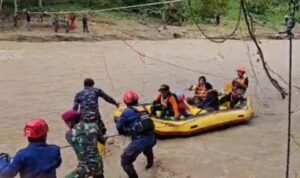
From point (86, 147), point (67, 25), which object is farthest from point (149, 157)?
point (67, 25)

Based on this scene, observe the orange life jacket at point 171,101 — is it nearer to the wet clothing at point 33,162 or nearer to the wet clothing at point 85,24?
the wet clothing at point 33,162

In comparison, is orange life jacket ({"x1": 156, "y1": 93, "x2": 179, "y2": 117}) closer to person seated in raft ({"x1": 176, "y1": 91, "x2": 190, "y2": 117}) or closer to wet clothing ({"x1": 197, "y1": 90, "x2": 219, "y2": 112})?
person seated in raft ({"x1": 176, "y1": 91, "x2": 190, "y2": 117})

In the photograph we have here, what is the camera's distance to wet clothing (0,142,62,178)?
489 cm

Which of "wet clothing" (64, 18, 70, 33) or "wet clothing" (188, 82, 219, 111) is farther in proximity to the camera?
"wet clothing" (64, 18, 70, 33)

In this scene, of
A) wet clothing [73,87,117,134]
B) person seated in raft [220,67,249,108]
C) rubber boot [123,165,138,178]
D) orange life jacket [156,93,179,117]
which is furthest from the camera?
person seated in raft [220,67,249,108]

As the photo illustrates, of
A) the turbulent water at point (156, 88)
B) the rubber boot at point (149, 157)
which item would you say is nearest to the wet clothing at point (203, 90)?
the turbulent water at point (156, 88)

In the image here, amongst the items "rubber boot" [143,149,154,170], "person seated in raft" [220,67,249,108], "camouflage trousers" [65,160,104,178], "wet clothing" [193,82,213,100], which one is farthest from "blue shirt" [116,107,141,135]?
"person seated in raft" [220,67,249,108]

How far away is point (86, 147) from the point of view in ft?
22.4

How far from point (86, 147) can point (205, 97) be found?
216 inches

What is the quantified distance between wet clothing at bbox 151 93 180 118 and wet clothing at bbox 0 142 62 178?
19.0ft

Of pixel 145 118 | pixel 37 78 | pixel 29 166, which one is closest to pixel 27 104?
pixel 37 78

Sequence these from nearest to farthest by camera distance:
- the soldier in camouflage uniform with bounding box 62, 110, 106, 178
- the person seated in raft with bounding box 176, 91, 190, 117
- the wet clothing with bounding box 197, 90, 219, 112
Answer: the soldier in camouflage uniform with bounding box 62, 110, 106, 178 < the person seated in raft with bounding box 176, 91, 190, 117 < the wet clothing with bounding box 197, 90, 219, 112

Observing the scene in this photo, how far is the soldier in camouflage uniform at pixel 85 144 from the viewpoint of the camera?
263 inches

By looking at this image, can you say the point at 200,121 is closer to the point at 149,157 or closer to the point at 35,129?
the point at 149,157
